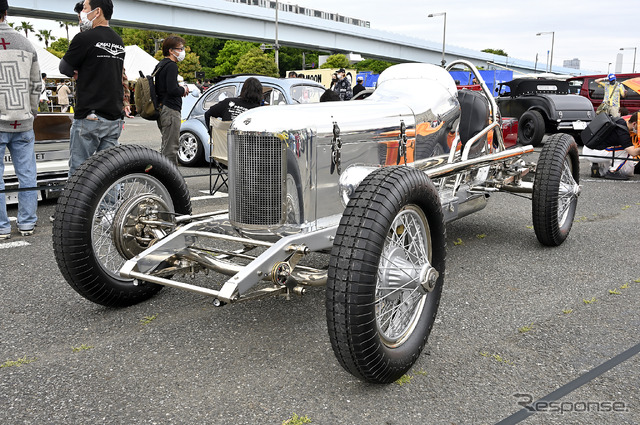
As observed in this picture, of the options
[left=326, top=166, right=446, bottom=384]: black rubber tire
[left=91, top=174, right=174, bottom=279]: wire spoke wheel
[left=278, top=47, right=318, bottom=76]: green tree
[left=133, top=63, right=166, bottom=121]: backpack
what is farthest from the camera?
[left=278, top=47, right=318, bottom=76]: green tree

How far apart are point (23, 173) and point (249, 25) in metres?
45.9

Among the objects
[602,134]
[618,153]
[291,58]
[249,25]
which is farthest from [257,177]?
[291,58]

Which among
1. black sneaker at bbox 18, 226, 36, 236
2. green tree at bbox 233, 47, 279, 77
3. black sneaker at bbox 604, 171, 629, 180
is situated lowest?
black sneaker at bbox 18, 226, 36, 236

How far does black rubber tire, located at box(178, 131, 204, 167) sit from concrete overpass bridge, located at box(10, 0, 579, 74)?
17650mm

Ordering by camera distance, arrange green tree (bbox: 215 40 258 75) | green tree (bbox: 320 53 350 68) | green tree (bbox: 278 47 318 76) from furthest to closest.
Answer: green tree (bbox: 278 47 318 76) < green tree (bbox: 215 40 258 75) < green tree (bbox: 320 53 350 68)

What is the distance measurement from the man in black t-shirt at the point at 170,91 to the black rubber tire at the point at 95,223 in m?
3.69

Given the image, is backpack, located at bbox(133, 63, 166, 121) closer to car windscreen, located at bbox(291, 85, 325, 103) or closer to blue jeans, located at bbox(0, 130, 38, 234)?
blue jeans, located at bbox(0, 130, 38, 234)

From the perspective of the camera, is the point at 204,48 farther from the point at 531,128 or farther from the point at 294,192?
the point at 294,192

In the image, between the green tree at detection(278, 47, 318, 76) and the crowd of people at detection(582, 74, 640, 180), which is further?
the green tree at detection(278, 47, 318, 76)

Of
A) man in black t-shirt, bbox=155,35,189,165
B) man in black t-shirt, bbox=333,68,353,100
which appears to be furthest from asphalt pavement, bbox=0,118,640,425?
man in black t-shirt, bbox=333,68,353,100

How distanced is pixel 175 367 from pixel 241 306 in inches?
36.7

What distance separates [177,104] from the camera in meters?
7.52

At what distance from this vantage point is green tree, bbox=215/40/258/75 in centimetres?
7012

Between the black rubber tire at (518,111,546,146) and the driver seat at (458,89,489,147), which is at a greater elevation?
the driver seat at (458,89,489,147)
